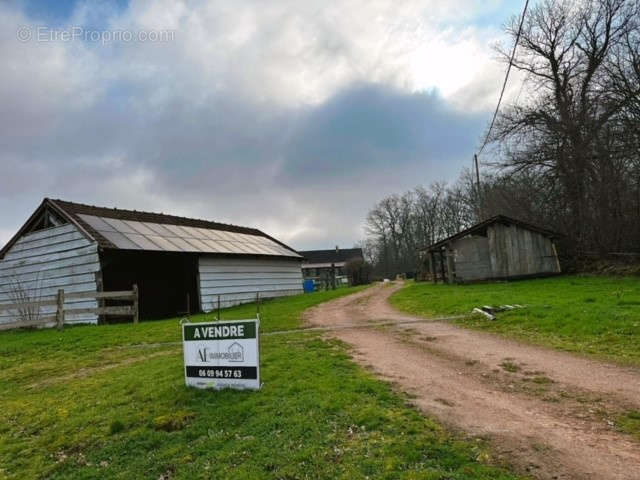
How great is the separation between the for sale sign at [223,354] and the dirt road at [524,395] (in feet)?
6.68

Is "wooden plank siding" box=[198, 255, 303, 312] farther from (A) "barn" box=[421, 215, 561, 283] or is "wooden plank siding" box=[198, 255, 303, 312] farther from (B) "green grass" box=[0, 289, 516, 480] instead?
(B) "green grass" box=[0, 289, 516, 480]

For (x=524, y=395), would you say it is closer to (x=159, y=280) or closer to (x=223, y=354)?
(x=223, y=354)

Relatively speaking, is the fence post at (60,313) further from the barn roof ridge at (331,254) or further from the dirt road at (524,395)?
the barn roof ridge at (331,254)

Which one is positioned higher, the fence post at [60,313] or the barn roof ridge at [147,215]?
the barn roof ridge at [147,215]

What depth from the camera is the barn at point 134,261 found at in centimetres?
1788

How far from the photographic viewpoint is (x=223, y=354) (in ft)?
21.1

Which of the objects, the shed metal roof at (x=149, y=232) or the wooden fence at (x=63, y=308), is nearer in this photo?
the wooden fence at (x=63, y=308)

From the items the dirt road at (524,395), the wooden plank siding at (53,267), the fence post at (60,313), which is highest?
the wooden plank siding at (53,267)

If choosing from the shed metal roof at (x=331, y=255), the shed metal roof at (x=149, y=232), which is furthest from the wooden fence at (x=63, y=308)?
the shed metal roof at (x=331, y=255)

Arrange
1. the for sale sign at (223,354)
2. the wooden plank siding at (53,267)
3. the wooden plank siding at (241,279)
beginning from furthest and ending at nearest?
the wooden plank siding at (241,279), the wooden plank siding at (53,267), the for sale sign at (223,354)

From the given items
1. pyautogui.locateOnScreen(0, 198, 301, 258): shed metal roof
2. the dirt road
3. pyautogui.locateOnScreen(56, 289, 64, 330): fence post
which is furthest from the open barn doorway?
the dirt road

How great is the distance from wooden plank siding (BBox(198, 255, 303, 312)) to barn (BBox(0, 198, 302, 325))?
0.16 ft

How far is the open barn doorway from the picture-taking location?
20.2 m

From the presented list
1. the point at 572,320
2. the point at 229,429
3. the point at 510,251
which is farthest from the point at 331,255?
the point at 229,429
